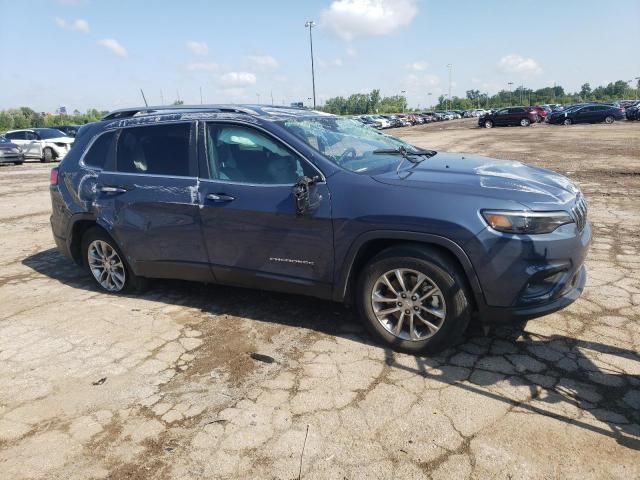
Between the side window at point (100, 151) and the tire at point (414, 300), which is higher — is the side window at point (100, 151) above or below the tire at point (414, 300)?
above

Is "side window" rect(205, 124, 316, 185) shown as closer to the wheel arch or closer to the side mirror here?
the side mirror

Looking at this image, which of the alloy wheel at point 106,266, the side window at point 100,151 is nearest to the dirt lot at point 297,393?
the alloy wheel at point 106,266

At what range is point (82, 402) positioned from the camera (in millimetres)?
3053

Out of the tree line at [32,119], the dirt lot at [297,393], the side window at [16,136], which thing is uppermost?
the tree line at [32,119]

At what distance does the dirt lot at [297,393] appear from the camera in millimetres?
2451

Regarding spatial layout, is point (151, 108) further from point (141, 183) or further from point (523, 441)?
point (523, 441)

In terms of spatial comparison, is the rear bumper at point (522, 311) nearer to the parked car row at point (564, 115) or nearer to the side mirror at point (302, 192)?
the side mirror at point (302, 192)

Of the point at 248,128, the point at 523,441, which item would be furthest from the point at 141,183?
the point at 523,441

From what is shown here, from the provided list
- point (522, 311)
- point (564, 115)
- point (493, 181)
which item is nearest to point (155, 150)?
point (493, 181)

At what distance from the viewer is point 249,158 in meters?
3.83

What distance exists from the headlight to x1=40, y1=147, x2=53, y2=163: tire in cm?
2287

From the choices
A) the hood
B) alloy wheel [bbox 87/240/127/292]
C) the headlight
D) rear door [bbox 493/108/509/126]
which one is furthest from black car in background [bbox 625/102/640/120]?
alloy wheel [bbox 87/240/127/292]

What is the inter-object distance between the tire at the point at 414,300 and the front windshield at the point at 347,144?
2.43 ft

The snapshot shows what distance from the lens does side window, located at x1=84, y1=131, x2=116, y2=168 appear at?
4.61 metres
